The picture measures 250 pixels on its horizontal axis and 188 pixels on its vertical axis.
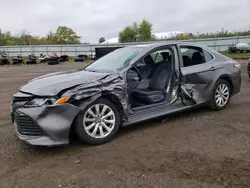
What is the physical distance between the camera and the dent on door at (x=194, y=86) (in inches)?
183

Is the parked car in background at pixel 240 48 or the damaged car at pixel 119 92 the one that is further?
the parked car in background at pixel 240 48

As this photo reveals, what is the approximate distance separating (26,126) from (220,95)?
3836 mm

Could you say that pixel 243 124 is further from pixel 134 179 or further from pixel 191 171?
pixel 134 179

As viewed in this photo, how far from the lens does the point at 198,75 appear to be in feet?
15.8

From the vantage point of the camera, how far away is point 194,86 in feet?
A: 15.7

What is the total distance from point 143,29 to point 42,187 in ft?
200

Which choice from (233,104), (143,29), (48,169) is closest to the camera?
(48,169)

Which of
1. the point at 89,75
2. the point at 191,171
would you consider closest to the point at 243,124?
the point at 191,171

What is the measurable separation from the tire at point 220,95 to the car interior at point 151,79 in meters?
1.12

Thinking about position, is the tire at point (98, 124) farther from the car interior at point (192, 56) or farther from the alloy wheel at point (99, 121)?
the car interior at point (192, 56)

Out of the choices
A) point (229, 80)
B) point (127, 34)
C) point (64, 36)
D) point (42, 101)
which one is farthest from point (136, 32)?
point (42, 101)

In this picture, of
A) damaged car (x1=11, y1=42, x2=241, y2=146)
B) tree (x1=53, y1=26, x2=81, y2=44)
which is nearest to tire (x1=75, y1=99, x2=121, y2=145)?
damaged car (x1=11, y1=42, x2=241, y2=146)

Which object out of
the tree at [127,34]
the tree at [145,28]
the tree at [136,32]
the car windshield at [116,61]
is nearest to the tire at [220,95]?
the car windshield at [116,61]

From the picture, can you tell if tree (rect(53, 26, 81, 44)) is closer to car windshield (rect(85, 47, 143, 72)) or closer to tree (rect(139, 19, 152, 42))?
tree (rect(139, 19, 152, 42))
